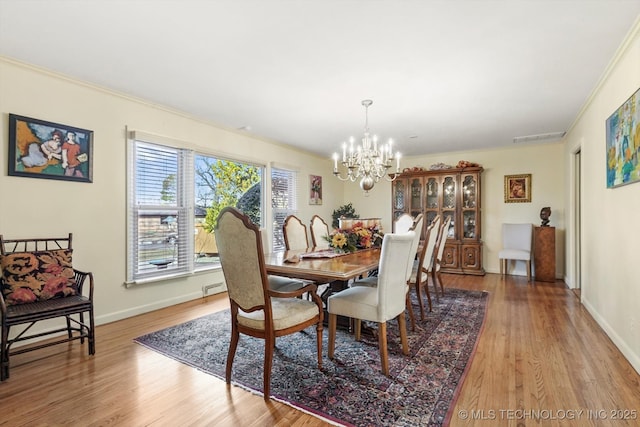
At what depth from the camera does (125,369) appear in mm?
2234

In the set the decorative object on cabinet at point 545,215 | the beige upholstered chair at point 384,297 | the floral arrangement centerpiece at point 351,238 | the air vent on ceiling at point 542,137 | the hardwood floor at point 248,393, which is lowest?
the hardwood floor at point 248,393

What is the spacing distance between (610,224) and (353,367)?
8.60 feet

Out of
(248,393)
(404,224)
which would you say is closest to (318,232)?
(404,224)

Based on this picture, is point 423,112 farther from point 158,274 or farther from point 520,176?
point 158,274

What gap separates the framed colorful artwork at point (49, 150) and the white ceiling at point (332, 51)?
1.67 feet

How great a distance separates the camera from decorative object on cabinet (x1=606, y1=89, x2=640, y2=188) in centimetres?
219

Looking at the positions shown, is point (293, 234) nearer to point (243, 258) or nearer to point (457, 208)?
point (243, 258)

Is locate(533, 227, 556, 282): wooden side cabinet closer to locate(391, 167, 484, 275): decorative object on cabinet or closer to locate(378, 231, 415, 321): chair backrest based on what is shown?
locate(391, 167, 484, 275): decorative object on cabinet

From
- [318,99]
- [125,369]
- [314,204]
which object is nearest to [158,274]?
[125,369]

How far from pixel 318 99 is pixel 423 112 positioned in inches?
52.8

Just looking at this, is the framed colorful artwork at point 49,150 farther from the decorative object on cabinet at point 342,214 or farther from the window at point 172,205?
the decorative object on cabinet at point 342,214

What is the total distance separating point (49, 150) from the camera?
9.18 ft

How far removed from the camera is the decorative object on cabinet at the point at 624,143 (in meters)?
2.19

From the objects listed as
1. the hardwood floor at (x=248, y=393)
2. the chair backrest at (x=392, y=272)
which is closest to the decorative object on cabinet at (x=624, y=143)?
the hardwood floor at (x=248, y=393)
